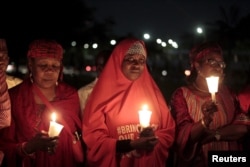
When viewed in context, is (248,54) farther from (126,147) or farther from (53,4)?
(126,147)

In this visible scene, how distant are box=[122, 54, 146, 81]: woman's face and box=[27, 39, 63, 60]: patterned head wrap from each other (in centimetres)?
74

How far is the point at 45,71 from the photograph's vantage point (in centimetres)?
472

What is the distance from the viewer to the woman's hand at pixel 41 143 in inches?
155

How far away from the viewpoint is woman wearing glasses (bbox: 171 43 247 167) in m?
4.71

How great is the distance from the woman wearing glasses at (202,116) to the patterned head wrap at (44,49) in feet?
4.70

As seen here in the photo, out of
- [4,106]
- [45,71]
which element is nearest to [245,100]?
[45,71]

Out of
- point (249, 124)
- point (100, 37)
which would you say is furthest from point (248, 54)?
point (249, 124)

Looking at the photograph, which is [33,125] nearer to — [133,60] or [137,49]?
[133,60]

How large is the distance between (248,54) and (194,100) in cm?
5229

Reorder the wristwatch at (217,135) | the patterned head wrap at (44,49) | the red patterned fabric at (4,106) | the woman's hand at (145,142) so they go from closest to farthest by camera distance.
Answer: the woman's hand at (145,142), the red patterned fabric at (4,106), the wristwatch at (217,135), the patterned head wrap at (44,49)

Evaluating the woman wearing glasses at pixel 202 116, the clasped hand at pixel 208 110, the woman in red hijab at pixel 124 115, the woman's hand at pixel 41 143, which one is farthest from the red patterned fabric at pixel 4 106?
the clasped hand at pixel 208 110

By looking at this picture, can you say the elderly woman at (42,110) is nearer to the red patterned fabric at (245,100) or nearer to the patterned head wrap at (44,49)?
the patterned head wrap at (44,49)

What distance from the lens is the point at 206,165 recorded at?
4.83m

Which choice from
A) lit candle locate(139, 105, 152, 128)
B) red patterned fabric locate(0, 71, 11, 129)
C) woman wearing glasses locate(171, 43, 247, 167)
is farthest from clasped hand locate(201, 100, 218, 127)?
red patterned fabric locate(0, 71, 11, 129)
